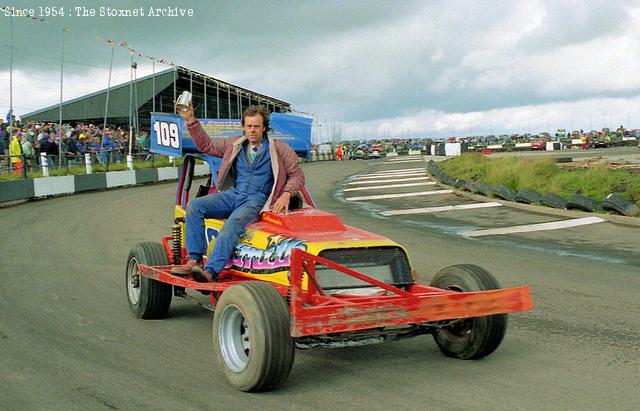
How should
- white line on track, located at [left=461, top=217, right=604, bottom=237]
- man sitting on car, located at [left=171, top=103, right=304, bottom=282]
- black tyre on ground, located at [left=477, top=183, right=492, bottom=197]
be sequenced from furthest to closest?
black tyre on ground, located at [left=477, top=183, right=492, bottom=197], white line on track, located at [left=461, top=217, right=604, bottom=237], man sitting on car, located at [left=171, top=103, right=304, bottom=282]

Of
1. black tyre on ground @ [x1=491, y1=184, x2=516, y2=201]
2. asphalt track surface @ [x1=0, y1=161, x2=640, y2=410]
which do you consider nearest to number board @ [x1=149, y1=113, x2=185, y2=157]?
asphalt track surface @ [x1=0, y1=161, x2=640, y2=410]

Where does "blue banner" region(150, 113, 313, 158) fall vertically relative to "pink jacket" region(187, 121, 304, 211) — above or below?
above

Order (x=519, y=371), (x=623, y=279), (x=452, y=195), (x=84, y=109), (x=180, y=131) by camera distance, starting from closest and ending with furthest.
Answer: (x=519, y=371) → (x=180, y=131) → (x=623, y=279) → (x=452, y=195) → (x=84, y=109)

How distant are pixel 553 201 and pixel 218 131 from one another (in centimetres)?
991

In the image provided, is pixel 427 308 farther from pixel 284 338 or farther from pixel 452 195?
pixel 452 195

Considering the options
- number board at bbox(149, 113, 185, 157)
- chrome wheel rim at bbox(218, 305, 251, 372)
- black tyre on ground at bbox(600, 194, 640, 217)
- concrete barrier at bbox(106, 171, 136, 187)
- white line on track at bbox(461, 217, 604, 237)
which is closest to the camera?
chrome wheel rim at bbox(218, 305, 251, 372)

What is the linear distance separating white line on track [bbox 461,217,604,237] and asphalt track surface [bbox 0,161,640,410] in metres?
2.89

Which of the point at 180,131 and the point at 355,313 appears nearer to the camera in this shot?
the point at 355,313

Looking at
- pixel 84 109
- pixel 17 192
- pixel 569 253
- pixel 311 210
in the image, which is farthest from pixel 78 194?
pixel 311 210

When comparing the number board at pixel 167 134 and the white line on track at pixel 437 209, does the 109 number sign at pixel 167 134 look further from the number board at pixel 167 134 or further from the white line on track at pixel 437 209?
the white line on track at pixel 437 209

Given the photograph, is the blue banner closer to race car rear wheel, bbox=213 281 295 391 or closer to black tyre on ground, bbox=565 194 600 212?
race car rear wheel, bbox=213 281 295 391

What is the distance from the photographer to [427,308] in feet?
15.2

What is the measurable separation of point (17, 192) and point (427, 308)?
19.0 meters

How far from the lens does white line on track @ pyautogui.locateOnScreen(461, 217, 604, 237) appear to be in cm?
1270
